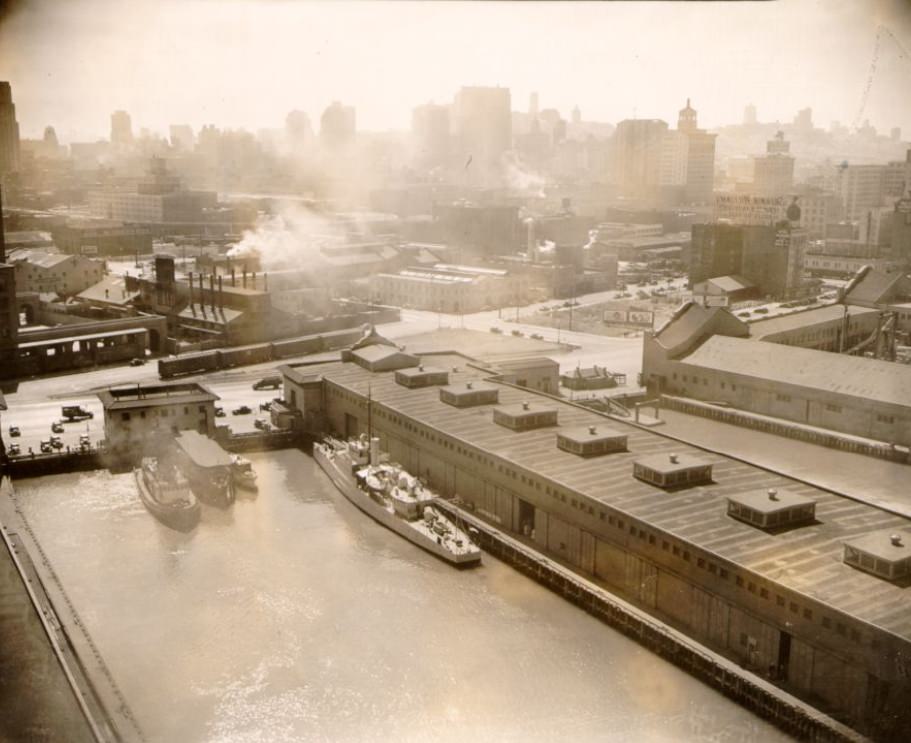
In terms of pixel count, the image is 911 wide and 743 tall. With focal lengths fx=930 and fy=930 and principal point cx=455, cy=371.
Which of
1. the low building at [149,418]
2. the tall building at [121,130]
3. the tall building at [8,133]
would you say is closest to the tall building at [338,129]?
the tall building at [121,130]

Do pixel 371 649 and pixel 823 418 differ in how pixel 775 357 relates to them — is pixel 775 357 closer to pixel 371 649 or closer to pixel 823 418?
pixel 823 418

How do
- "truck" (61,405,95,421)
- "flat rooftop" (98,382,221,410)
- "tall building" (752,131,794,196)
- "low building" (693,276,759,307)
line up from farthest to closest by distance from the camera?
1. "tall building" (752,131,794,196)
2. "low building" (693,276,759,307)
3. "truck" (61,405,95,421)
4. "flat rooftop" (98,382,221,410)

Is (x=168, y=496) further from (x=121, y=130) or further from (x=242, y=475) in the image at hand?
(x=121, y=130)

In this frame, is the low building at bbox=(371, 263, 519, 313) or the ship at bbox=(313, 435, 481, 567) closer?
the ship at bbox=(313, 435, 481, 567)

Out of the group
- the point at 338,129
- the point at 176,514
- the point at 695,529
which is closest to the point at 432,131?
the point at 338,129

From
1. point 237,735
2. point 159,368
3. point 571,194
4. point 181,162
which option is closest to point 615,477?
point 237,735

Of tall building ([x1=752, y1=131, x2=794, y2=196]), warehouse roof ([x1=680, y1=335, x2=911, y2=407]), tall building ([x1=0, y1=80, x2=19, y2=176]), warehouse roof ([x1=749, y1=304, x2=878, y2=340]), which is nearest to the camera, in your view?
tall building ([x1=0, y1=80, x2=19, y2=176])

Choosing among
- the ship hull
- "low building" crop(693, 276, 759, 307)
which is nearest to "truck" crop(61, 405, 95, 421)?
the ship hull

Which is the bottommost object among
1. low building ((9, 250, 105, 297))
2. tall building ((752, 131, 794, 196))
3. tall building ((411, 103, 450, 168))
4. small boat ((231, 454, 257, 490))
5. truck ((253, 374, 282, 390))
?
small boat ((231, 454, 257, 490))

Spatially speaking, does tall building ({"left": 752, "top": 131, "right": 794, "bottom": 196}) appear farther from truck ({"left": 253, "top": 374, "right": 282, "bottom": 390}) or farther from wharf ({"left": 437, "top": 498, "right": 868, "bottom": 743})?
wharf ({"left": 437, "top": 498, "right": 868, "bottom": 743})
